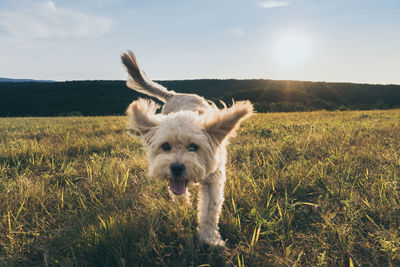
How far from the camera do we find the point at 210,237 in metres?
2.30

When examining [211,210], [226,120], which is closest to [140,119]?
[226,120]

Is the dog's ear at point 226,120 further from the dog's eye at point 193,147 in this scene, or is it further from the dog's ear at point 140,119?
the dog's ear at point 140,119

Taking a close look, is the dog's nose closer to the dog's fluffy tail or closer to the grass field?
the grass field

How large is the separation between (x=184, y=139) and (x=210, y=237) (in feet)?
3.58

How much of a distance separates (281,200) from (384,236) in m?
0.99

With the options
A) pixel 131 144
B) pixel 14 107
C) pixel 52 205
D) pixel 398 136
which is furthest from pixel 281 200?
pixel 14 107

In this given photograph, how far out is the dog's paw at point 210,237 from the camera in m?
2.22

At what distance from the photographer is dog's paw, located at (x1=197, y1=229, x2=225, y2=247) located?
222 cm

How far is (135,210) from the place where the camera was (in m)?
2.77

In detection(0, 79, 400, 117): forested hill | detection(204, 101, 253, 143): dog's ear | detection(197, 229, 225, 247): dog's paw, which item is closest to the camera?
detection(197, 229, 225, 247): dog's paw

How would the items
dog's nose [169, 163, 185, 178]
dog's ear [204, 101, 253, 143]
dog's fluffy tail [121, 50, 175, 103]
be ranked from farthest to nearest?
1. dog's fluffy tail [121, 50, 175, 103]
2. dog's ear [204, 101, 253, 143]
3. dog's nose [169, 163, 185, 178]

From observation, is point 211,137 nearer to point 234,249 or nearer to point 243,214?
point 243,214

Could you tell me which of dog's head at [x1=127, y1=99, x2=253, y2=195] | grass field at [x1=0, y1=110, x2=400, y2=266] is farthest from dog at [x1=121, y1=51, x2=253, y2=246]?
grass field at [x1=0, y1=110, x2=400, y2=266]

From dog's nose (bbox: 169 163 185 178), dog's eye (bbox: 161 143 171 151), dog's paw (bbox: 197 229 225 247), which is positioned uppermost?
dog's eye (bbox: 161 143 171 151)
